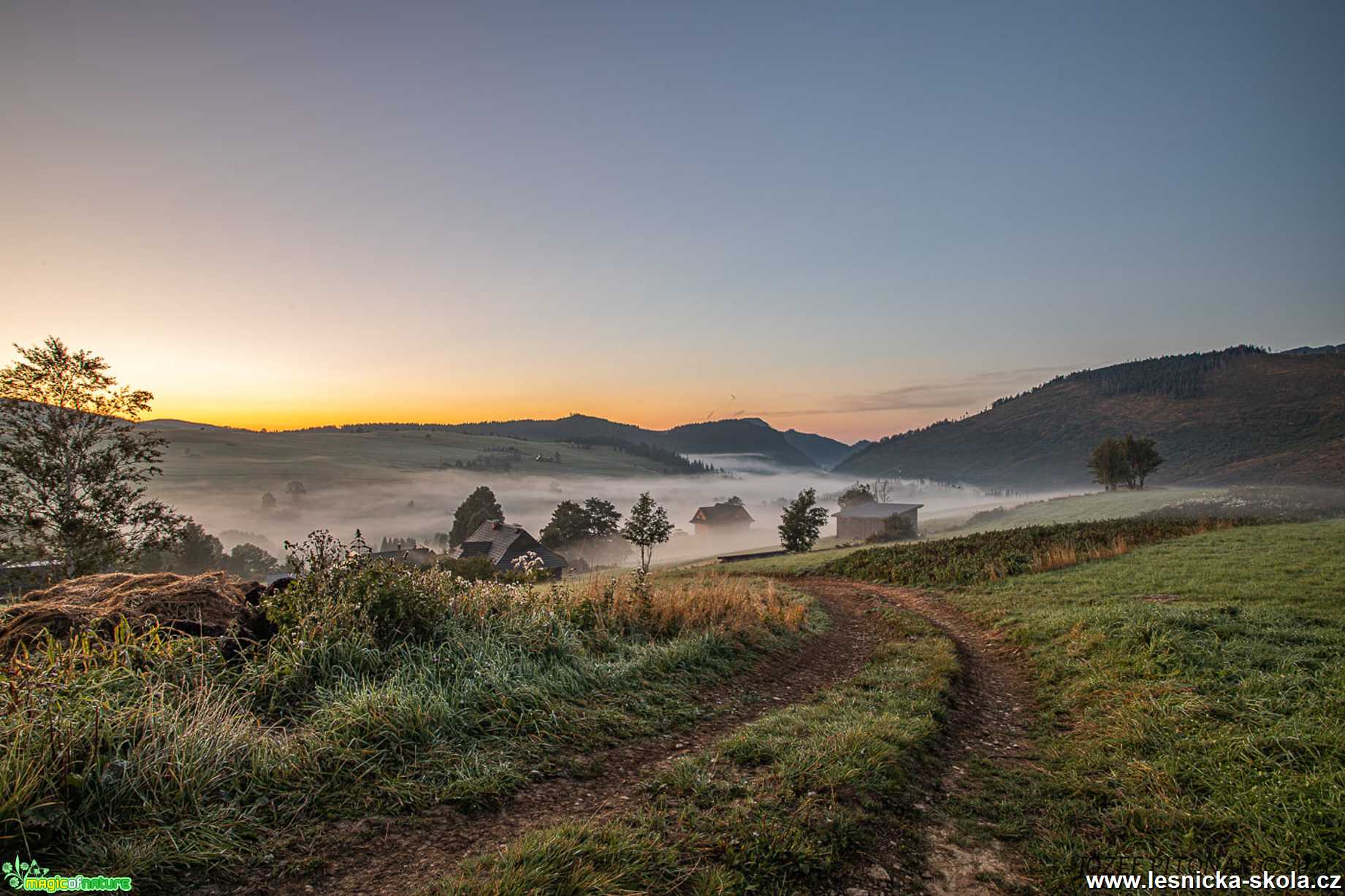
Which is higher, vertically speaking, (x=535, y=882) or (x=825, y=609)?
(x=535, y=882)

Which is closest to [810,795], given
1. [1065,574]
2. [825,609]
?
[825,609]

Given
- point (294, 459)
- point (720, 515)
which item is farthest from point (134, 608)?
point (294, 459)

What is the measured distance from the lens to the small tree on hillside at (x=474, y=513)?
66.4 meters

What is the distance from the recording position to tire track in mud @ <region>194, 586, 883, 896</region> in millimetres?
3322

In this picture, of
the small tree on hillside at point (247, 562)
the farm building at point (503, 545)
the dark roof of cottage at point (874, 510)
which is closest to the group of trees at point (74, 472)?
the farm building at point (503, 545)

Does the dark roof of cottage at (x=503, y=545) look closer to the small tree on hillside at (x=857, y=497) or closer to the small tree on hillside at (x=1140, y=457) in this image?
the small tree on hillside at (x=857, y=497)

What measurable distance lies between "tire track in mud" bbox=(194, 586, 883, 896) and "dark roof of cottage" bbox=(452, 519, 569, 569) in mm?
49011

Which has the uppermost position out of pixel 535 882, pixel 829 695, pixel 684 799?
pixel 535 882

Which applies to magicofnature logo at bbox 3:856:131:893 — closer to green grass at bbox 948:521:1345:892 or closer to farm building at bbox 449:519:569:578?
green grass at bbox 948:521:1345:892

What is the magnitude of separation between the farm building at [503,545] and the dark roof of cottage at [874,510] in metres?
43.8

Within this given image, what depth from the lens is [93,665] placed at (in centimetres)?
504

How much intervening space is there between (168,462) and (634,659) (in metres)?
161

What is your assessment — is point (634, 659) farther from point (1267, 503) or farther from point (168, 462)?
point (168, 462)

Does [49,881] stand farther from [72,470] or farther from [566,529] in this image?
[566,529]
